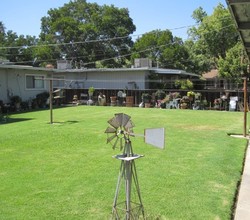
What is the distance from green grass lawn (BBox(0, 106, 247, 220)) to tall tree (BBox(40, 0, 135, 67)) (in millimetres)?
33115

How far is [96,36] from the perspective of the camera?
1657 inches

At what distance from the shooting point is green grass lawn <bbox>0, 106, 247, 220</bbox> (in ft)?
12.6

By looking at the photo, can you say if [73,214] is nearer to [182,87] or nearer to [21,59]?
[182,87]

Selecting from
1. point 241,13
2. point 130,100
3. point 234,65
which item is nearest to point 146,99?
point 130,100

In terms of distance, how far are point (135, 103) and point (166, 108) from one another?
2499 millimetres

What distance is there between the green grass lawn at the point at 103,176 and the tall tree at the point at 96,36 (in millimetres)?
33115

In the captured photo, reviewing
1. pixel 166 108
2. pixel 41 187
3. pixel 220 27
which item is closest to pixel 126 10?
pixel 220 27

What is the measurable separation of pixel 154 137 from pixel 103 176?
2306 millimetres

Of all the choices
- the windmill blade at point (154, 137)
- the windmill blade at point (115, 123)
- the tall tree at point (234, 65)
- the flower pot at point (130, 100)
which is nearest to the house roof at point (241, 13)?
the windmill blade at point (154, 137)

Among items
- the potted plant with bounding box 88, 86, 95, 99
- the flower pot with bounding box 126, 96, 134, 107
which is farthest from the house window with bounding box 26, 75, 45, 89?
the flower pot with bounding box 126, 96, 134, 107

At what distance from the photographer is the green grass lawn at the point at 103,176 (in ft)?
12.6

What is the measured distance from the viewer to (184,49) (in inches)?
1264

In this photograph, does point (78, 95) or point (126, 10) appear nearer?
point (78, 95)

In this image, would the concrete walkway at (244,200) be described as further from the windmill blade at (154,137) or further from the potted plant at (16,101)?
the potted plant at (16,101)
